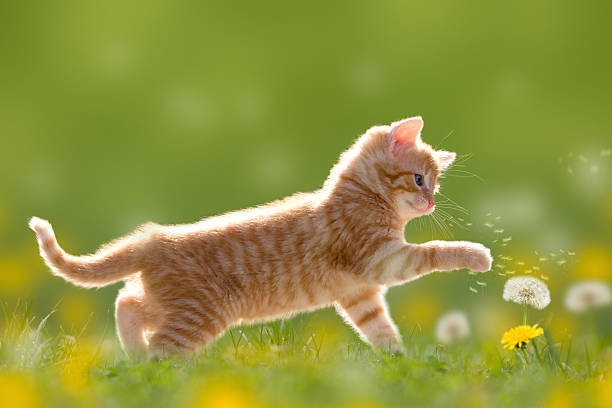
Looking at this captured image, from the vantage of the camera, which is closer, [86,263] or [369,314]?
[86,263]

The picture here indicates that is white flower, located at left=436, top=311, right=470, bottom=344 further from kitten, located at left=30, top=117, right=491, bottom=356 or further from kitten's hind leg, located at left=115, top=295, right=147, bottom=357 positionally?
kitten's hind leg, located at left=115, top=295, right=147, bottom=357

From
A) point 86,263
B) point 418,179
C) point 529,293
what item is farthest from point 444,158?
point 86,263

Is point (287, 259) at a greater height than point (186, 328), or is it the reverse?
point (287, 259)

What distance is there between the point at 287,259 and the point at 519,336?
95 centimetres

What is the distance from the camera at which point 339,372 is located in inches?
80.4

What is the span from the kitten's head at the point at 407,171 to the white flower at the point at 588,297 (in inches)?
27.3

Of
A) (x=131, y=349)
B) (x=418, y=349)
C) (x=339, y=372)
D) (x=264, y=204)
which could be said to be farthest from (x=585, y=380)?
(x=131, y=349)

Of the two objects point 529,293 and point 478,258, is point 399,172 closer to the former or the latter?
point 478,258

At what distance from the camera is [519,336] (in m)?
2.64

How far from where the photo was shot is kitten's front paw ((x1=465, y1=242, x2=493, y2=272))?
2.83m

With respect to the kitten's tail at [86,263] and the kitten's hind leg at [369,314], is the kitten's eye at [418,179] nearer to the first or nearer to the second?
the kitten's hind leg at [369,314]

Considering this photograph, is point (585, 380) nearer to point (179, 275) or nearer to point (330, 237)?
point (330, 237)

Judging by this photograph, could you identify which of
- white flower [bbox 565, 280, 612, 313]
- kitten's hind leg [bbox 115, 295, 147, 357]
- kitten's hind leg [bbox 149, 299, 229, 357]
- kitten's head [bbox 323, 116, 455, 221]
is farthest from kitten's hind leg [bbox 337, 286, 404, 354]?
kitten's hind leg [bbox 115, 295, 147, 357]

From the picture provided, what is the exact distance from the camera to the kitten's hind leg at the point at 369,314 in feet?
9.99
